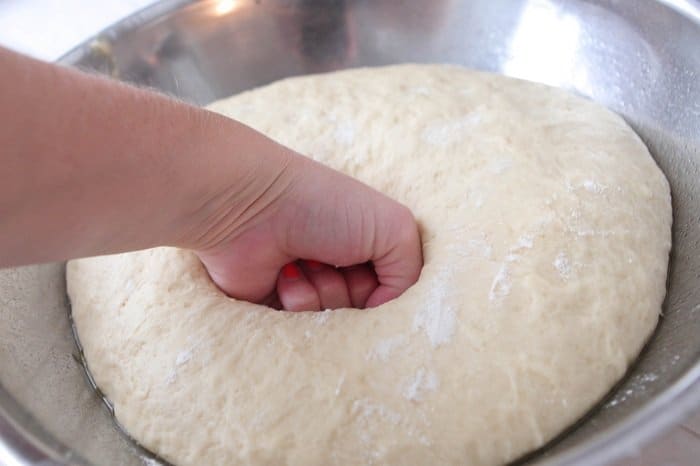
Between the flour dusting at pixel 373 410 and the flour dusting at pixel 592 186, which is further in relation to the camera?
the flour dusting at pixel 592 186

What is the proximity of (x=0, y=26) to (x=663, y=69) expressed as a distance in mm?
1997

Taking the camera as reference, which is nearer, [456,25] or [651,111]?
[651,111]

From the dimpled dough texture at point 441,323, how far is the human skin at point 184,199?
8 cm

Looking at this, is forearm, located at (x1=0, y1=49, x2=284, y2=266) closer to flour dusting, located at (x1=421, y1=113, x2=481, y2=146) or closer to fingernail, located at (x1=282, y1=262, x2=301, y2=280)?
fingernail, located at (x1=282, y1=262, x2=301, y2=280)

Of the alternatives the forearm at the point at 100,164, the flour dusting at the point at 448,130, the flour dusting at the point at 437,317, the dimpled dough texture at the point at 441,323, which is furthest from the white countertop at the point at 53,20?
the flour dusting at the point at 437,317

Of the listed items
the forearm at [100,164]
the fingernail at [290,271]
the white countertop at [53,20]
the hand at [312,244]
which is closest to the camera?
the forearm at [100,164]

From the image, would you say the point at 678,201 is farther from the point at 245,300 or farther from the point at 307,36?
the point at 307,36

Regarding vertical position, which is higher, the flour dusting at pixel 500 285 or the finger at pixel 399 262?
the flour dusting at pixel 500 285

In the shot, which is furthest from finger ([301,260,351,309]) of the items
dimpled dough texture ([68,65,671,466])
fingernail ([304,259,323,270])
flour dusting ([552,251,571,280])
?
flour dusting ([552,251,571,280])

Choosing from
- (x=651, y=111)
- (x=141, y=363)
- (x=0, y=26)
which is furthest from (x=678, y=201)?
(x=0, y=26)

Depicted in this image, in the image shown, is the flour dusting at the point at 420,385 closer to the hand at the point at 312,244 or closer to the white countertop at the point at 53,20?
the hand at the point at 312,244

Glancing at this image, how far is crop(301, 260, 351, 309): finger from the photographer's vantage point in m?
1.02

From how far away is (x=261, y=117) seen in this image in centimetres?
121

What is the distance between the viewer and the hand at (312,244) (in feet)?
2.96
